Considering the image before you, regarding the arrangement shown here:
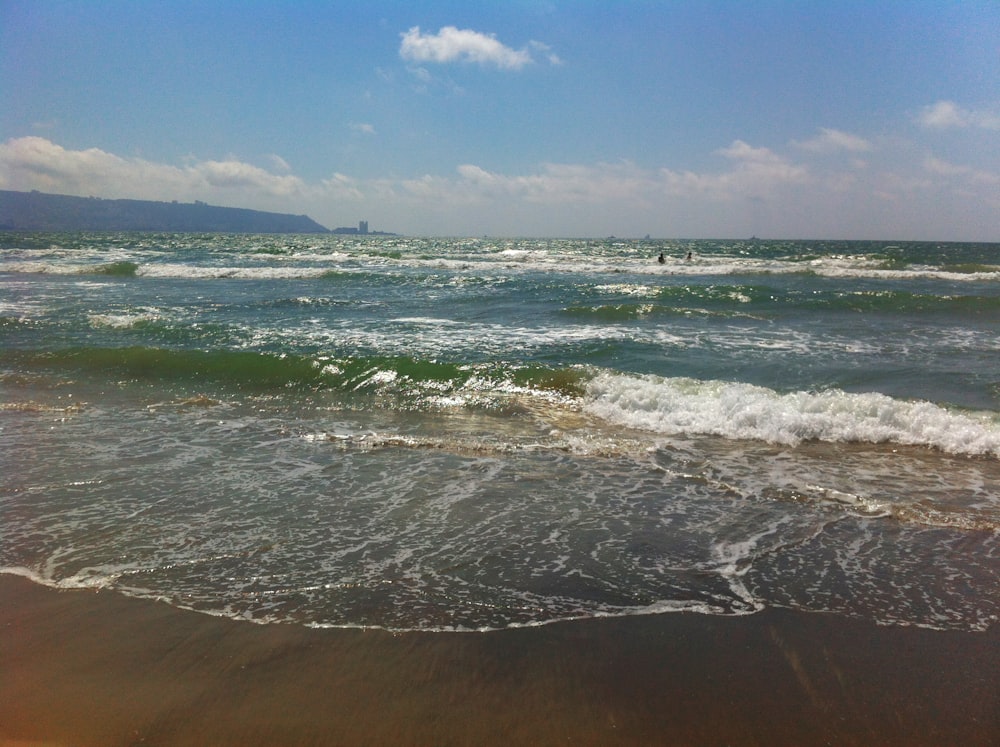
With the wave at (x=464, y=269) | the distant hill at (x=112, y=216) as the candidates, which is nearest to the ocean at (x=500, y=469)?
the wave at (x=464, y=269)

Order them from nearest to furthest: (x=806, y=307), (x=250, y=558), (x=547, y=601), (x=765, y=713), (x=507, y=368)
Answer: (x=765, y=713) → (x=547, y=601) → (x=250, y=558) → (x=507, y=368) → (x=806, y=307)

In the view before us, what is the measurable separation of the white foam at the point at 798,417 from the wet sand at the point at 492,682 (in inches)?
180

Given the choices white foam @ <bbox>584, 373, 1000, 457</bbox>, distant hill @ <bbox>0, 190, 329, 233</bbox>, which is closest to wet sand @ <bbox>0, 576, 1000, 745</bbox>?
white foam @ <bbox>584, 373, 1000, 457</bbox>

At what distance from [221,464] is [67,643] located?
3229mm

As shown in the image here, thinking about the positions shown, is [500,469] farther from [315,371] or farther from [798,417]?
[315,371]

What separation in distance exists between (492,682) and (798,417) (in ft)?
21.4

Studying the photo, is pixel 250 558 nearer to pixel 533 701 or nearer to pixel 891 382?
pixel 533 701

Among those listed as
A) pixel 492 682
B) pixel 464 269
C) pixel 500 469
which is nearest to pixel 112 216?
pixel 464 269

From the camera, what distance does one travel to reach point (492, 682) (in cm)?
321

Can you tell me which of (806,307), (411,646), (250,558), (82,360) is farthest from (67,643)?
(806,307)

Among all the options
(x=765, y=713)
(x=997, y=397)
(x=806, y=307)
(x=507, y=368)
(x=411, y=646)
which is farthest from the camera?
(x=806, y=307)

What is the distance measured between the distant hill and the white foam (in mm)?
33894

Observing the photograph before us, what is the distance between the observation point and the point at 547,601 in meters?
3.99

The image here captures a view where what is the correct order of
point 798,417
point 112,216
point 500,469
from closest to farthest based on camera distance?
point 500,469
point 798,417
point 112,216
